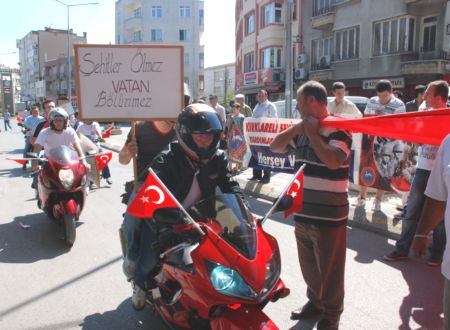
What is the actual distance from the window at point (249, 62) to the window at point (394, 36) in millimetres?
14324

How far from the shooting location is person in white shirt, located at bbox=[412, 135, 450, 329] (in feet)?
7.79

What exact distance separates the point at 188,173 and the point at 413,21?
23.8 m

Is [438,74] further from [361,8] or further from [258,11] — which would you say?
[258,11]

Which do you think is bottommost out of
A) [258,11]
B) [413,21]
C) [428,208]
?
[428,208]

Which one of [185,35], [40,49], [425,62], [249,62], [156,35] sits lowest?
[425,62]

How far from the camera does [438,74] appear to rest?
21.9 meters

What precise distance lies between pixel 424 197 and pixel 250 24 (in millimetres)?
36224

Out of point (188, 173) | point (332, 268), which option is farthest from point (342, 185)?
point (188, 173)

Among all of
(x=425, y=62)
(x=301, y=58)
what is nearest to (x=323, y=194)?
(x=425, y=62)

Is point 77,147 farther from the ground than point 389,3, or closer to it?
closer to it

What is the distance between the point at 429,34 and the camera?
907 inches

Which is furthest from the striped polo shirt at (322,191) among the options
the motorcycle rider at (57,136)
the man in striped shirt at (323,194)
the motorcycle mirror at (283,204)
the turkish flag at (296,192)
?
the motorcycle rider at (57,136)

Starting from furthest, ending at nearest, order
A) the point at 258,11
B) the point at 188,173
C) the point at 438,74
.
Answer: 1. the point at 258,11
2. the point at 438,74
3. the point at 188,173

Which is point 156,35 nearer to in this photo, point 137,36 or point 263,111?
point 137,36
